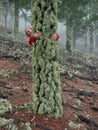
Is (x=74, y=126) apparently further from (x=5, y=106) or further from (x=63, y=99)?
(x=63, y=99)

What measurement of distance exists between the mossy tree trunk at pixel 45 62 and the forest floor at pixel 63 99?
35 centimetres

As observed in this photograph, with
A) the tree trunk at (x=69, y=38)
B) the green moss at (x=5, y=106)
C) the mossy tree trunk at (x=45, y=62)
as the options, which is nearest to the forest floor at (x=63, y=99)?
the green moss at (x=5, y=106)

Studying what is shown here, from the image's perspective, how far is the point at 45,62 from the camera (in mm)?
9383

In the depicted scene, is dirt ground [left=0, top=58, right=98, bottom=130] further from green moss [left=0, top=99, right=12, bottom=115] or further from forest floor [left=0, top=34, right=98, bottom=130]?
green moss [left=0, top=99, right=12, bottom=115]

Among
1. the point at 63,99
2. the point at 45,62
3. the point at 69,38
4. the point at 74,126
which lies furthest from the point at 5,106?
the point at 69,38

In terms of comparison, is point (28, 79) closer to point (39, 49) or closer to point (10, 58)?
point (10, 58)

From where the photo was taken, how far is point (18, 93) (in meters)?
11.6

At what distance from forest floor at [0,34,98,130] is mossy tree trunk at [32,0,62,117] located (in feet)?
1.16

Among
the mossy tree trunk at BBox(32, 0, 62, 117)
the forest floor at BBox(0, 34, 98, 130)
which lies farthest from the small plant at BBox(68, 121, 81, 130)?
the mossy tree trunk at BBox(32, 0, 62, 117)

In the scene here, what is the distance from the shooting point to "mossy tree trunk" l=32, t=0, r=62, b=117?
9352 mm

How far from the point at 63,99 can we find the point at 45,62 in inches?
116

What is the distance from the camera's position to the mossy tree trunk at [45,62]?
9352mm

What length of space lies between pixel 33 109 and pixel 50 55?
1.70 m

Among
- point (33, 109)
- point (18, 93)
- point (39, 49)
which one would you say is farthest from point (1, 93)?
point (39, 49)
